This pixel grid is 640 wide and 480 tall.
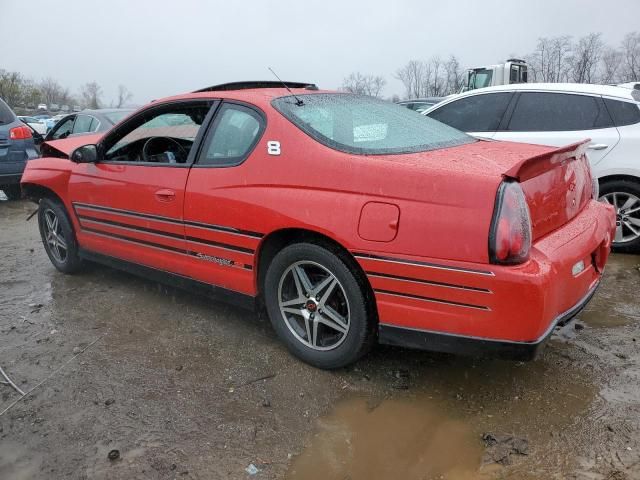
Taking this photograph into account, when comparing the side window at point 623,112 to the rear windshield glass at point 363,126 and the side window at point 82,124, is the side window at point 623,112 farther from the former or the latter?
the side window at point 82,124

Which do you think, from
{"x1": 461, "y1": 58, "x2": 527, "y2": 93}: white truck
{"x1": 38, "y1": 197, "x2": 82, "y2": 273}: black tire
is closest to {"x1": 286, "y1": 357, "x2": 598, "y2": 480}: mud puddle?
{"x1": 38, "y1": 197, "x2": 82, "y2": 273}: black tire

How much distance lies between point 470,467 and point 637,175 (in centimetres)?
375

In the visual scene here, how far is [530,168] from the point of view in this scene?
240 cm

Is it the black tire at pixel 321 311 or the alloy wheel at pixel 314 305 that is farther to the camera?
the alloy wheel at pixel 314 305

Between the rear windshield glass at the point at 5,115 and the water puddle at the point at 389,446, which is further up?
the rear windshield glass at the point at 5,115

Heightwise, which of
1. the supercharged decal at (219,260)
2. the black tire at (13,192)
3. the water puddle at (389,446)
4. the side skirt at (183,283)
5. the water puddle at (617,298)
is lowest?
the water puddle at (389,446)

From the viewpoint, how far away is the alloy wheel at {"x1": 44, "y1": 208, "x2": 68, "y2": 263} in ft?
15.1

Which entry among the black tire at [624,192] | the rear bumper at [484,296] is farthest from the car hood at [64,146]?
the black tire at [624,192]

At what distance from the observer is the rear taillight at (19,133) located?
314 inches

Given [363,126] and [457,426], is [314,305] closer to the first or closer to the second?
[457,426]

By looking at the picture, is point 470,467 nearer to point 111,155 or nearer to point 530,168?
point 530,168

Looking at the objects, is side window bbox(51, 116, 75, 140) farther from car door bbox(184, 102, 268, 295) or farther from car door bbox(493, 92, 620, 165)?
car door bbox(493, 92, 620, 165)

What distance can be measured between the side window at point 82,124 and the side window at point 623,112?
731 cm

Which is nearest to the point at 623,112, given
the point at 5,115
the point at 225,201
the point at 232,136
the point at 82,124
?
the point at 232,136
